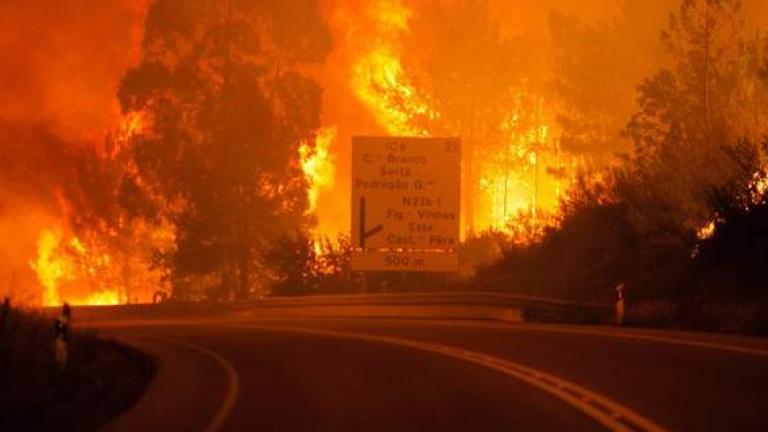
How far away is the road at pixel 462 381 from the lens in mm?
11961

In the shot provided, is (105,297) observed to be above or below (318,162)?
below

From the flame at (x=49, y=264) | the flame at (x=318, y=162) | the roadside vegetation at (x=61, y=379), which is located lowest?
the roadside vegetation at (x=61, y=379)

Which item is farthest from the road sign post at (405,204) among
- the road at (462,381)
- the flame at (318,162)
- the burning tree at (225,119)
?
the flame at (318,162)

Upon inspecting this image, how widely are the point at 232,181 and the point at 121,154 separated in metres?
9.68

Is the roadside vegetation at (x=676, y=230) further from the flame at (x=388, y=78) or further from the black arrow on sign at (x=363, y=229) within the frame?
the flame at (x=388, y=78)

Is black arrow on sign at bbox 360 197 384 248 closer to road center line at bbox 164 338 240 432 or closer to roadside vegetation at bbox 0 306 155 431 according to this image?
road center line at bbox 164 338 240 432

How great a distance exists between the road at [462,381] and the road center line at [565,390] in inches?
0.9

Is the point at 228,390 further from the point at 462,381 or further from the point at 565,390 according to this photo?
the point at 565,390

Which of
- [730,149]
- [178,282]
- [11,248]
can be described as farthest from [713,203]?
[11,248]

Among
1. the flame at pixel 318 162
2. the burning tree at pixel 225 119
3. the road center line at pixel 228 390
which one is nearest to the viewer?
the road center line at pixel 228 390

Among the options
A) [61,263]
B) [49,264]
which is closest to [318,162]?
[61,263]

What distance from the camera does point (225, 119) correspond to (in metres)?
51.8

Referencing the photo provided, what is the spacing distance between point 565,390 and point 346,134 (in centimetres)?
5757

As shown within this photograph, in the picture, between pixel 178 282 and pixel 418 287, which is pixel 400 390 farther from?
pixel 178 282
